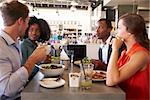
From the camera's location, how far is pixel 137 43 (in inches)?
79.5

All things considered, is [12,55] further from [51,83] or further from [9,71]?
[51,83]

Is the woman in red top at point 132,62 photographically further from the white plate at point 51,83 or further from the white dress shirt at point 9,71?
the white dress shirt at point 9,71

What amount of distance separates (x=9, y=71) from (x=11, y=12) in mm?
431

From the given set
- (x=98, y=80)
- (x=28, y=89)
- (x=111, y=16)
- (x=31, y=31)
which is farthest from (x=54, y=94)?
(x=111, y=16)

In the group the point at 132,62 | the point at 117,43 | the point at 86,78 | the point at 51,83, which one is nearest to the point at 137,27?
the point at 117,43

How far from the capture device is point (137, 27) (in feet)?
6.63

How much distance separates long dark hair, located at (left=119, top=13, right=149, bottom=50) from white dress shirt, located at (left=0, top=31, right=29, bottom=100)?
35.5 inches

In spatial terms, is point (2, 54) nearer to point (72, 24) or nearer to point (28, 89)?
point (28, 89)

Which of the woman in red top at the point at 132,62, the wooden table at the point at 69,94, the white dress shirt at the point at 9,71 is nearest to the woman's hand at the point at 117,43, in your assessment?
the woman in red top at the point at 132,62

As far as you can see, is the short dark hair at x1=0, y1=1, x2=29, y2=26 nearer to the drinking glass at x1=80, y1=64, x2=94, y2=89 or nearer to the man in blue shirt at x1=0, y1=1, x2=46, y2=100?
the man in blue shirt at x1=0, y1=1, x2=46, y2=100

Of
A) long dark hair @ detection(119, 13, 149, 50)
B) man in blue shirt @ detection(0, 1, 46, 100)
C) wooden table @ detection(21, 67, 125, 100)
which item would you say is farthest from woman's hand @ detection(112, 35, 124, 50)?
man in blue shirt @ detection(0, 1, 46, 100)

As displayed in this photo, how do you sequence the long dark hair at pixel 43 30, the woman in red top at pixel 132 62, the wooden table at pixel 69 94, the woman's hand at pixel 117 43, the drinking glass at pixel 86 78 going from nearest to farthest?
the wooden table at pixel 69 94 → the drinking glass at pixel 86 78 → the woman in red top at pixel 132 62 → the woman's hand at pixel 117 43 → the long dark hair at pixel 43 30

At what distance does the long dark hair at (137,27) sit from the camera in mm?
2010


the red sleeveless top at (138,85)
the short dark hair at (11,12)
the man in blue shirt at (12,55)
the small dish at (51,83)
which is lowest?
the red sleeveless top at (138,85)
